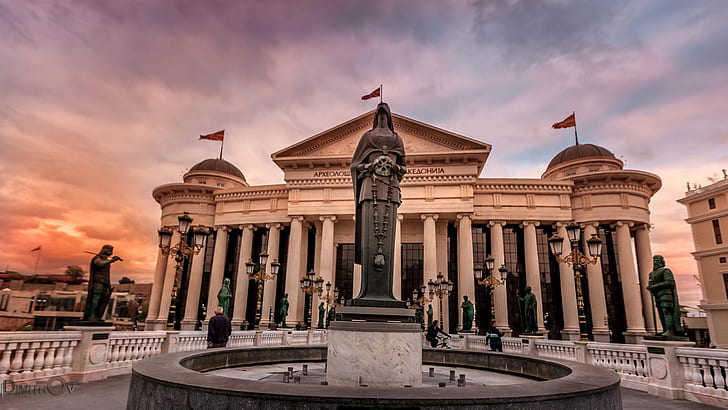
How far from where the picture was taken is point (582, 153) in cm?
4306

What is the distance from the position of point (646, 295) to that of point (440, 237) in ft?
68.6

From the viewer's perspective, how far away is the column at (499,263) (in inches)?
1299

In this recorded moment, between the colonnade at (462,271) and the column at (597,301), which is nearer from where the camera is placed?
the column at (597,301)

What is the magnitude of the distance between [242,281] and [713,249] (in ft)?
162

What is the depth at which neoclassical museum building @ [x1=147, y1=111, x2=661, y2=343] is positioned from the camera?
113ft

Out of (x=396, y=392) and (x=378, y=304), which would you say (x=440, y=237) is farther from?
(x=396, y=392)

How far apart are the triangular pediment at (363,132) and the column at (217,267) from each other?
10.6 m

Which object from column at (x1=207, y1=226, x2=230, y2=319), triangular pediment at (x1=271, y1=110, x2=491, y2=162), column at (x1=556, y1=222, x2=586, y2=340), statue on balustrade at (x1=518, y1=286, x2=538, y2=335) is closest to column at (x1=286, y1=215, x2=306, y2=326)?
triangular pediment at (x1=271, y1=110, x2=491, y2=162)

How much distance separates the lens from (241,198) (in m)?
41.5

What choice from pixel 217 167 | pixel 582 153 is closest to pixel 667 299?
pixel 582 153

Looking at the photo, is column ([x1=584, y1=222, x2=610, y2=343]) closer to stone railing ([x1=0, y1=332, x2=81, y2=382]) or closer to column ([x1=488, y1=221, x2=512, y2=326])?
column ([x1=488, y1=221, x2=512, y2=326])

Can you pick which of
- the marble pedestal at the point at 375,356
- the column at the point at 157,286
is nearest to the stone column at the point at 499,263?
the marble pedestal at the point at 375,356

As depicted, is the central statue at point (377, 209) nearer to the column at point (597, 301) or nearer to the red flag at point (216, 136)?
the column at point (597, 301)

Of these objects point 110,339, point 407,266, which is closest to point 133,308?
point 407,266
